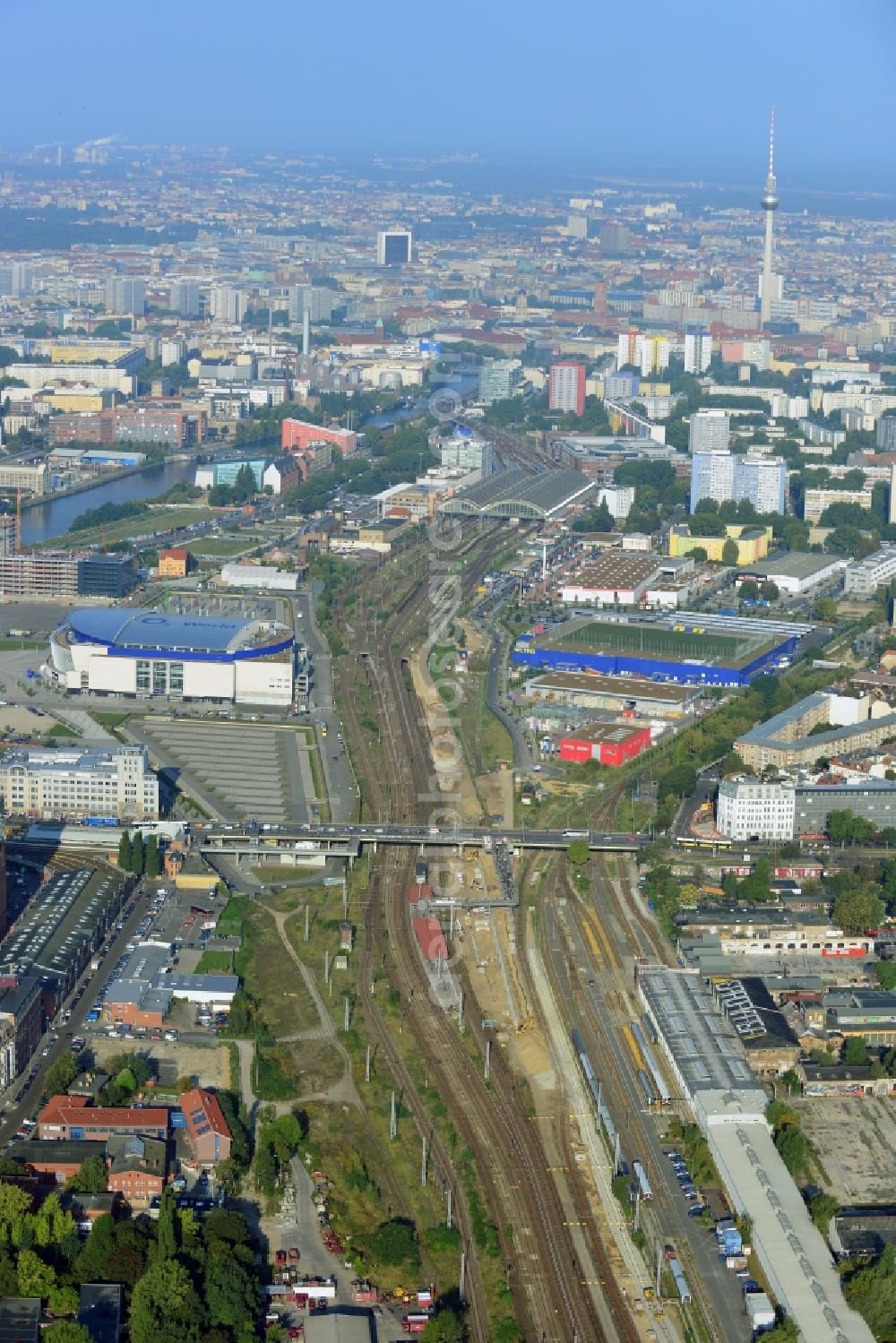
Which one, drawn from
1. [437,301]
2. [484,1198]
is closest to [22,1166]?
[484,1198]

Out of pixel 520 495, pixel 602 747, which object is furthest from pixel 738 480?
pixel 602 747

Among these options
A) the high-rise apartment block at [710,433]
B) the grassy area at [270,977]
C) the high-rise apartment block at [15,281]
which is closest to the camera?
the grassy area at [270,977]

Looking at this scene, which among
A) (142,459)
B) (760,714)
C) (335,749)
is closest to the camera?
(335,749)

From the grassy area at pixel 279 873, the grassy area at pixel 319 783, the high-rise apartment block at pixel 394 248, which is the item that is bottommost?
the grassy area at pixel 279 873

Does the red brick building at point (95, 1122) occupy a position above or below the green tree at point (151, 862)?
below

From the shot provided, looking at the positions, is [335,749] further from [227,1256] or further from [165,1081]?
[227,1256]

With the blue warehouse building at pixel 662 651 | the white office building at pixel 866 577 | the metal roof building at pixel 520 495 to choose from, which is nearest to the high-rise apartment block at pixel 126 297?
the metal roof building at pixel 520 495

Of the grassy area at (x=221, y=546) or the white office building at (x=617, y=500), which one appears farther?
the white office building at (x=617, y=500)

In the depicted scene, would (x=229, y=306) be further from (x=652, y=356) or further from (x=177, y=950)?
(x=177, y=950)

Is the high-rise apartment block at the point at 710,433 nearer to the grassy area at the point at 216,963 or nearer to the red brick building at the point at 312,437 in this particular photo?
the red brick building at the point at 312,437
